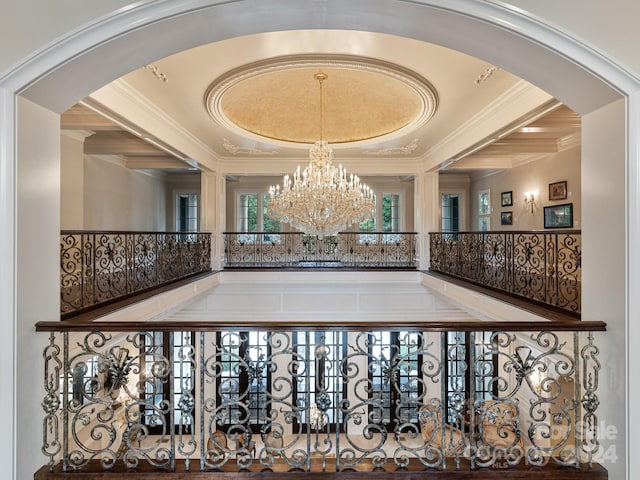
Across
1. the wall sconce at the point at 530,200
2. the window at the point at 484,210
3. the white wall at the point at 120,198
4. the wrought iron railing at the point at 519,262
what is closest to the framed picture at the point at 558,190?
the wall sconce at the point at 530,200

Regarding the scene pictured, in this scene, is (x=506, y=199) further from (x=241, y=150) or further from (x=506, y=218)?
(x=241, y=150)

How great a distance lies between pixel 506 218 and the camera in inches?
359

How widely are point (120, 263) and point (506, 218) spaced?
8859mm

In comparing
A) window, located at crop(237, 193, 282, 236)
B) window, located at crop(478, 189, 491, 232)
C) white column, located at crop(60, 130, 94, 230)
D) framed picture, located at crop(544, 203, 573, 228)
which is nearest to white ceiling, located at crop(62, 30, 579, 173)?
white column, located at crop(60, 130, 94, 230)

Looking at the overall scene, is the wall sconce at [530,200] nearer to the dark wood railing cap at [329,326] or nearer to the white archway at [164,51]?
the white archway at [164,51]

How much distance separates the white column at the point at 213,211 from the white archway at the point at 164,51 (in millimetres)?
5865

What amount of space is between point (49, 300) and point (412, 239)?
7438 millimetres

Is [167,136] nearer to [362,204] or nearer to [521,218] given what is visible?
[362,204]

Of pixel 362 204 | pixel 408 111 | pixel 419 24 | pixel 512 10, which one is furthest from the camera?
pixel 408 111

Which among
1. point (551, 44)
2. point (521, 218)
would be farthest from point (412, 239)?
point (551, 44)

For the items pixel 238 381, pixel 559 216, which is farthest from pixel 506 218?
pixel 238 381

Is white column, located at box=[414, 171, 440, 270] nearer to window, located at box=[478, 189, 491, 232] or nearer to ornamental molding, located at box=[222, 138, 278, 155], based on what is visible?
window, located at box=[478, 189, 491, 232]

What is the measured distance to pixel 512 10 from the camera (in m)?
1.95

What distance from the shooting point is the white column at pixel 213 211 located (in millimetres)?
8086
